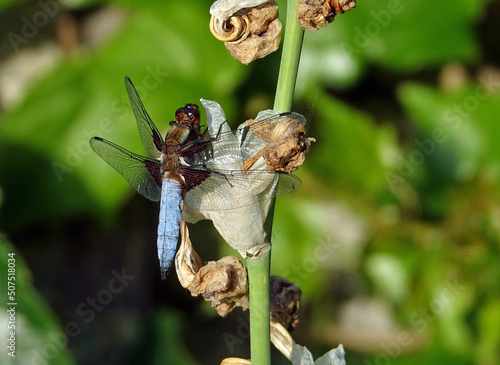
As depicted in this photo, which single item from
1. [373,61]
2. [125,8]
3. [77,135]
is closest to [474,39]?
[373,61]

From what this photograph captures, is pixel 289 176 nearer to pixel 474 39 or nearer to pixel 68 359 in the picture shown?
pixel 68 359

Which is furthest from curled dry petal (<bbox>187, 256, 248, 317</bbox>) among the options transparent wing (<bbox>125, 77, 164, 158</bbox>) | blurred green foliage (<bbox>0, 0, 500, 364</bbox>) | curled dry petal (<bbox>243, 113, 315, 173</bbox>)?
blurred green foliage (<bbox>0, 0, 500, 364</bbox>)

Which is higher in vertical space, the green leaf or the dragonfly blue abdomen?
the green leaf

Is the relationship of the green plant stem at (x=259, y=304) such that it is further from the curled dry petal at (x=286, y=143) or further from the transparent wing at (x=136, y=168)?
the transparent wing at (x=136, y=168)

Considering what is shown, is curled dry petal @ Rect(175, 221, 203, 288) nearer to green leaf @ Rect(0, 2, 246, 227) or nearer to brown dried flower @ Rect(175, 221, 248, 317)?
brown dried flower @ Rect(175, 221, 248, 317)

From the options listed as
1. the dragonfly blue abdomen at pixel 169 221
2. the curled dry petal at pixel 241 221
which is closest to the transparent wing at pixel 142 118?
the dragonfly blue abdomen at pixel 169 221

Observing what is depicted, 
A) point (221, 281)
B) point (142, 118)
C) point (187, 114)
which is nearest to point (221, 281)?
point (221, 281)

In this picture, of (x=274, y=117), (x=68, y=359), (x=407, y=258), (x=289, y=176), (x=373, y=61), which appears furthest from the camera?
(x=373, y=61)
